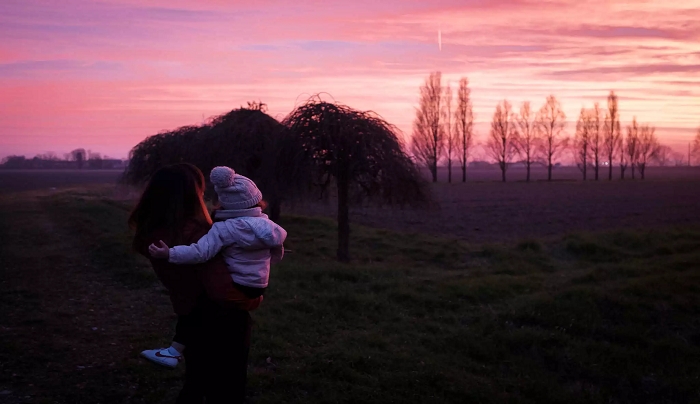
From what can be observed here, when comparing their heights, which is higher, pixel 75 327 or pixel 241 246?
pixel 241 246

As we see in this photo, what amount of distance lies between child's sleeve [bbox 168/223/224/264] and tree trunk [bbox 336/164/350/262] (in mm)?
10885

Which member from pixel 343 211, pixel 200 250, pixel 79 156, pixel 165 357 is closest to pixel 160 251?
pixel 200 250

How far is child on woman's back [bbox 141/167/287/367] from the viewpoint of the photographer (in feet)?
11.5

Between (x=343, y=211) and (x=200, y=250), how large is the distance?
11339 mm

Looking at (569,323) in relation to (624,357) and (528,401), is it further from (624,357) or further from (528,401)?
(528,401)

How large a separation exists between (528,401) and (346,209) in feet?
29.6

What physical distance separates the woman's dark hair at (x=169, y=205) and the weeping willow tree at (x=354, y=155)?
409 inches

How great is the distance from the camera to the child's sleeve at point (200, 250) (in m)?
3.47

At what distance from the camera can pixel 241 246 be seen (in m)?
3.64

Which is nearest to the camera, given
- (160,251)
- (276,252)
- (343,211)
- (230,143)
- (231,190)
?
(160,251)

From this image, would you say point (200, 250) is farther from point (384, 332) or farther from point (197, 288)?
point (384, 332)

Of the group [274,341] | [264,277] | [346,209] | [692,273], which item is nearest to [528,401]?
[274,341]

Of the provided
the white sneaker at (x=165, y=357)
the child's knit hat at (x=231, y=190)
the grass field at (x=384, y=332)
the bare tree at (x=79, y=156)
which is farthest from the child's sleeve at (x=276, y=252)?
the bare tree at (x=79, y=156)

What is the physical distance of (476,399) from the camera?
599 cm
